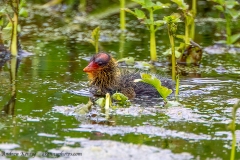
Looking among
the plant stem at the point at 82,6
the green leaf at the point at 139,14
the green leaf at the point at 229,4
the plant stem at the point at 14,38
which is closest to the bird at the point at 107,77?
the green leaf at the point at 139,14

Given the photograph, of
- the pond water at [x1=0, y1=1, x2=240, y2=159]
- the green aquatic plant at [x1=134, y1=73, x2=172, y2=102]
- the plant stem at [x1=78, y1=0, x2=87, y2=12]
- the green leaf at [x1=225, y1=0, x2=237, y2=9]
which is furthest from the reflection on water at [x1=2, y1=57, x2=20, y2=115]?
the plant stem at [x1=78, y1=0, x2=87, y2=12]

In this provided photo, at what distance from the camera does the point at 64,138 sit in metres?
5.61

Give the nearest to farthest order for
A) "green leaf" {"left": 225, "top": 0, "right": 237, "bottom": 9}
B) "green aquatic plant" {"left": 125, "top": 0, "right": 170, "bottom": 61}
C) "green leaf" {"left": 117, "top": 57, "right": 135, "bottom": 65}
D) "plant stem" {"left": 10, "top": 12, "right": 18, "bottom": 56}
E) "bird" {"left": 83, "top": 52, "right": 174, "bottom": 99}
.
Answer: "bird" {"left": 83, "top": 52, "right": 174, "bottom": 99}, "green aquatic plant" {"left": 125, "top": 0, "right": 170, "bottom": 61}, "green leaf" {"left": 117, "top": 57, "right": 135, "bottom": 65}, "plant stem" {"left": 10, "top": 12, "right": 18, "bottom": 56}, "green leaf" {"left": 225, "top": 0, "right": 237, "bottom": 9}

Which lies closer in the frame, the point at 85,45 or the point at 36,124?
the point at 36,124

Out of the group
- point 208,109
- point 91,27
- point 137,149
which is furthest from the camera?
point 91,27

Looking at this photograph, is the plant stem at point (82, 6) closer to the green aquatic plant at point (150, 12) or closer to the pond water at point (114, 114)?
the pond water at point (114, 114)

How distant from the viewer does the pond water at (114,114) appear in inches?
215

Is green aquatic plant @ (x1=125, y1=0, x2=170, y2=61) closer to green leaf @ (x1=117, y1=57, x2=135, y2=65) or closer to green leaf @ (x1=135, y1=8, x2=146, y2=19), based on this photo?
green leaf @ (x1=135, y1=8, x2=146, y2=19)

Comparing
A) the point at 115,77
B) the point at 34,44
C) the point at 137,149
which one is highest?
the point at 34,44

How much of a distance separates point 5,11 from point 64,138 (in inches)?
154

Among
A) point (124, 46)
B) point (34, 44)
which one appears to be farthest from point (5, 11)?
point (124, 46)

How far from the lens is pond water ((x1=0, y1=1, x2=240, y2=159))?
5466 mm

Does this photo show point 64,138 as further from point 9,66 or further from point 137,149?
point 9,66

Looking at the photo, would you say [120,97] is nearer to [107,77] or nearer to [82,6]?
[107,77]
